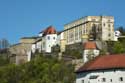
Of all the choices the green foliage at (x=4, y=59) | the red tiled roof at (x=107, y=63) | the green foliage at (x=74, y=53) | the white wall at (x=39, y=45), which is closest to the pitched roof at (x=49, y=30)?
the white wall at (x=39, y=45)

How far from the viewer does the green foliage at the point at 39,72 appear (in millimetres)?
115438

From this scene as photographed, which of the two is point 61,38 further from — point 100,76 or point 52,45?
point 100,76

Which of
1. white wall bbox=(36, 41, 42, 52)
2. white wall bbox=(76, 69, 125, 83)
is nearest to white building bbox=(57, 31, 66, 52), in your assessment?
white wall bbox=(36, 41, 42, 52)

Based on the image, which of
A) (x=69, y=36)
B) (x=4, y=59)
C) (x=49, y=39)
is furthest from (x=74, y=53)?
(x=4, y=59)

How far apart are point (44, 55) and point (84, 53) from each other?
54.1 feet

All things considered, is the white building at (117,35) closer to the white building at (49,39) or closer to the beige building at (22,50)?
the white building at (49,39)

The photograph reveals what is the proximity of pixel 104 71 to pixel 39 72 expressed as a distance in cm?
4134

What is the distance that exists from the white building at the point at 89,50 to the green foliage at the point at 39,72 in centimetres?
385

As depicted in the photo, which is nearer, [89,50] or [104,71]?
[104,71]

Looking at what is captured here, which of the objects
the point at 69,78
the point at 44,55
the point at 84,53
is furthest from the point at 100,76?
the point at 44,55

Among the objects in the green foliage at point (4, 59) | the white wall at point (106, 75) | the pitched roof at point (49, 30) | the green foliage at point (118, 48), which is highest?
the pitched roof at point (49, 30)

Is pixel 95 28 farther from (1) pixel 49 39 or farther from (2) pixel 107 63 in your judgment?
(2) pixel 107 63

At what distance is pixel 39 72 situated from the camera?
125250 millimetres

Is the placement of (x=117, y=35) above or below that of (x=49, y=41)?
above
